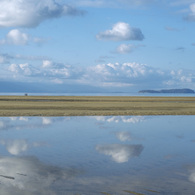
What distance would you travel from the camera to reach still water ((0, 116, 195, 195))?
9641 millimetres

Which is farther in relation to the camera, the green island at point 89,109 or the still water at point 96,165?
the green island at point 89,109

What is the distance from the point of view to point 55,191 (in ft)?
30.4

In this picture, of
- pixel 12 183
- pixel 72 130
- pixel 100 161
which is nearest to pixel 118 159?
pixel 100 161

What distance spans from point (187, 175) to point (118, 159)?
381 centimetres

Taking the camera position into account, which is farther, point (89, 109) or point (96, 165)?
point (89, 109)

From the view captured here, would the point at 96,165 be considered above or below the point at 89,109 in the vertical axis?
above

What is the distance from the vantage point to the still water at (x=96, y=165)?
9.64 metres

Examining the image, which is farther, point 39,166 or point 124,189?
point 39,166

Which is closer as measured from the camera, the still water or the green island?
the still water

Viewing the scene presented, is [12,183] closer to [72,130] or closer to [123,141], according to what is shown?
[123,141]

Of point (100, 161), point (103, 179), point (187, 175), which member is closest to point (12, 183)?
point (103, 179)

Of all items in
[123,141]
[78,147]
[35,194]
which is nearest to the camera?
[35,194]

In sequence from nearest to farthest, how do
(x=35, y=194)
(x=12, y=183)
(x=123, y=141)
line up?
(x=35, y=194) → (x=12, y=183) → (x=123, y=141)

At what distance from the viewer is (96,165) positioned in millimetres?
12812
